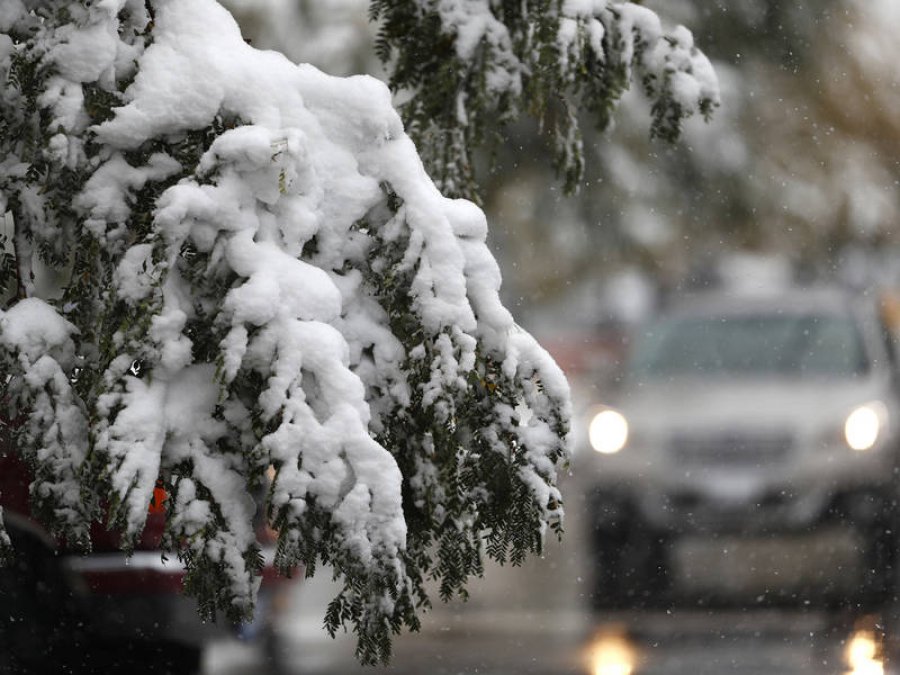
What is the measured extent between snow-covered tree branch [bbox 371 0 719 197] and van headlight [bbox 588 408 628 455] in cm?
478

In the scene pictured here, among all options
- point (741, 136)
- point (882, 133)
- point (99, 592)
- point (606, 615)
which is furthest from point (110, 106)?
point (882, 133)

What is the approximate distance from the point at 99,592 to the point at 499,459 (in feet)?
7.10

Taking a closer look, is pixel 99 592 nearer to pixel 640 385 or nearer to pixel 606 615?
pixel 606 615

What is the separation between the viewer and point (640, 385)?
10.1m

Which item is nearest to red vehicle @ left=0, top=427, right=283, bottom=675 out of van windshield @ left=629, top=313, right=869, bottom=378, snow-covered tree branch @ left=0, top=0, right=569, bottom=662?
snow-covered tree branch @ left=0, top=0, right=569, bottom=662

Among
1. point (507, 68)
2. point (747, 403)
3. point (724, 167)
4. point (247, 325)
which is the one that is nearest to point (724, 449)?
point (747, 403)

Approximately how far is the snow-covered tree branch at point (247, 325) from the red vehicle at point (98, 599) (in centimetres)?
152

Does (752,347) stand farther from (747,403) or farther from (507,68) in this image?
(507,68)

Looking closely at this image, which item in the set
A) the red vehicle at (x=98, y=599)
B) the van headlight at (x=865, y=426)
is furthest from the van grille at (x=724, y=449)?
the red vehicle at (x=98, y=599)

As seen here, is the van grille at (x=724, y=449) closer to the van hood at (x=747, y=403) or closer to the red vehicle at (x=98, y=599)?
the van hood at (x=747, y=403)

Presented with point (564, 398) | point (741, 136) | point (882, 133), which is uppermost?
point (882, 133)

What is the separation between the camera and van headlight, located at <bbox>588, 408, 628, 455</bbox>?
31.0 ft

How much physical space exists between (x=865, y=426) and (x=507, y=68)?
4.98 m

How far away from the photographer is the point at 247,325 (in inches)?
121
